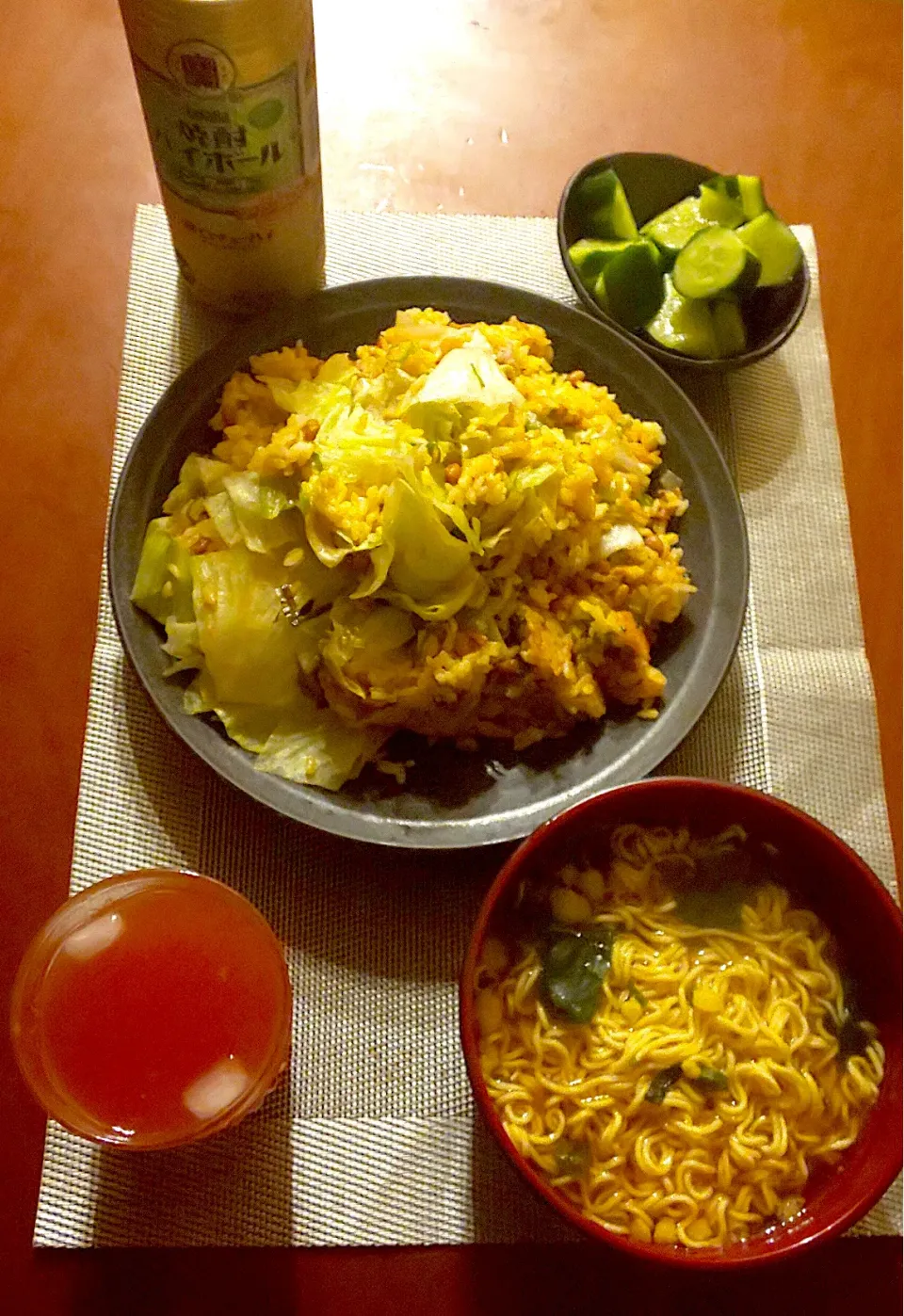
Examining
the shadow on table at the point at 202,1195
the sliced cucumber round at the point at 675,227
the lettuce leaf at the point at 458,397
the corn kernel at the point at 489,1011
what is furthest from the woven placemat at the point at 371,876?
the lettuce leaf at the point at 458,397

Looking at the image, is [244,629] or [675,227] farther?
[675,227]

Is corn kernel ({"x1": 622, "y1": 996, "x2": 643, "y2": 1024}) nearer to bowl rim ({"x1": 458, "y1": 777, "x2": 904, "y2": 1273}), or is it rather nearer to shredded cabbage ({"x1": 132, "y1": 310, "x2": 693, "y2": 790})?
bowl rim ({"x1": 458, "y1": 777, "x2": 904, "y2": 1273})

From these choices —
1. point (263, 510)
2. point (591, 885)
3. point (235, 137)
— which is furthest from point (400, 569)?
point (235, 137)

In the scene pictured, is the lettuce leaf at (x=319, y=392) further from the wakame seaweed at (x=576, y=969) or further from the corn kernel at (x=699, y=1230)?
the corn kernel at (x=699, y=1230)

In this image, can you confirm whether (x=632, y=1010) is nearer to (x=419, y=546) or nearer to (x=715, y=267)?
(x=419, y=546)

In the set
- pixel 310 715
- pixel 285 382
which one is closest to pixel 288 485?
pixel 285 382

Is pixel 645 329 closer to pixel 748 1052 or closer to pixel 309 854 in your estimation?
pixel 309 854
